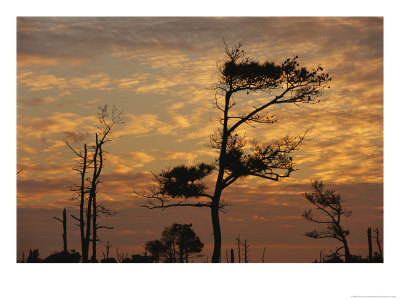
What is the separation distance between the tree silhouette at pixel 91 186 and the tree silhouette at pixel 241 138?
228 centimetres

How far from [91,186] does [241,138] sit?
17.1 feet

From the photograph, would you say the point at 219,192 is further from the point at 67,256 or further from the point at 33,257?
the point at 67,256

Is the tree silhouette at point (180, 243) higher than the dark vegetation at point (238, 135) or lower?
lower

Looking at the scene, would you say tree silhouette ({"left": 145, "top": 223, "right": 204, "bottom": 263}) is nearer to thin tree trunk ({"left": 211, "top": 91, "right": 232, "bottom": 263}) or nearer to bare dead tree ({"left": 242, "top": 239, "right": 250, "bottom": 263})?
bare dead tree ({"left": 242, "top": 239, "right": 250, "bottom": 263})

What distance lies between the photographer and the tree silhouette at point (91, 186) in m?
16.0

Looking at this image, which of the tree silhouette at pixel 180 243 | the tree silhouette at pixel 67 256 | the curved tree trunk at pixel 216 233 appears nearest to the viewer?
the curved tree trunk at pixel 216 233

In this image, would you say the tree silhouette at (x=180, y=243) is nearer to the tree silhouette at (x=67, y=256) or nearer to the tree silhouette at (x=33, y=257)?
the tree silhouette at (x=67, y=256)

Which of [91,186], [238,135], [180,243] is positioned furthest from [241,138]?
[180,243]

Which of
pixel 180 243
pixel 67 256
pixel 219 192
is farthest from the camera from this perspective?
pixel 180 243

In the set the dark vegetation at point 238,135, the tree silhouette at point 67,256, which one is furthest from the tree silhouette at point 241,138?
the tree silhouette at point 67,256

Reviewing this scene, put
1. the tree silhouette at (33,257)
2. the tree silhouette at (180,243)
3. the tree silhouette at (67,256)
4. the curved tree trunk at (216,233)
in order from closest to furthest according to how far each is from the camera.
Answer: the tree silhouette at (33,257)
the curved tree trunk at (216,233)
the tree silhouette at (67,256)
the tree silhouette at (180,243)

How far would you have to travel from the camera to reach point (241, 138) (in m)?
14.8
